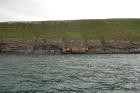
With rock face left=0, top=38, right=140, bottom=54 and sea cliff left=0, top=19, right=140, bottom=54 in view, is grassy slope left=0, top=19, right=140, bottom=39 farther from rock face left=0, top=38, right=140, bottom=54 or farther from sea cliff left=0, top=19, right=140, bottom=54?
rock face left=0, top=38, right=140, bottom=54

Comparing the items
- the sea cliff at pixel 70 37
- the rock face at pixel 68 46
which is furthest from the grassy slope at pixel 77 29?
the rock face at pixel 68 46

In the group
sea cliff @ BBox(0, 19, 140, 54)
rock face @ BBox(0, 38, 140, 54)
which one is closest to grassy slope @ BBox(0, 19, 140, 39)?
sea cliff @ BBox(0, 19, 140, 54)

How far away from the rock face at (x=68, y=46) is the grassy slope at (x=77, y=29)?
5302mm

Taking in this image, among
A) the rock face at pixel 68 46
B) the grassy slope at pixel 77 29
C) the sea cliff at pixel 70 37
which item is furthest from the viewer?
the grassy slope at pixel 77 29

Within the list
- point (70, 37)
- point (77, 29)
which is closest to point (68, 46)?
point (70, 37)

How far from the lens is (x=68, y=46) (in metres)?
107

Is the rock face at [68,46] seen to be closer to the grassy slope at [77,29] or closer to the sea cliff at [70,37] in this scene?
the sea cliff at [70,37]

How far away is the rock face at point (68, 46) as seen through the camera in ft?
350

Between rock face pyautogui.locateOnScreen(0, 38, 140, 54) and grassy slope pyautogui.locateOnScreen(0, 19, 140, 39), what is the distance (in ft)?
17.4

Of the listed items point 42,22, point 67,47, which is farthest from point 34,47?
point 42,22

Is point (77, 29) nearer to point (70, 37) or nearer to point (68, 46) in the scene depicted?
point (70, 37)

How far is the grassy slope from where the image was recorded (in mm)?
117875

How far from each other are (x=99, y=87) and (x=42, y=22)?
4094 inches

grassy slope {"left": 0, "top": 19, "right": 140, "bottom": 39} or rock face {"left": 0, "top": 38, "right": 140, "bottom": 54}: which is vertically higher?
grassy slope {"left": 0, "top": 19, "right": 140, "bottom": 39}
